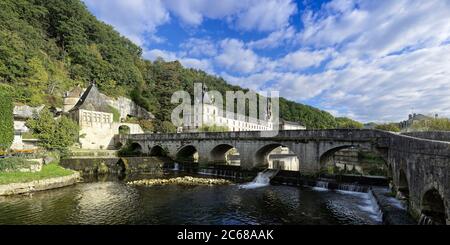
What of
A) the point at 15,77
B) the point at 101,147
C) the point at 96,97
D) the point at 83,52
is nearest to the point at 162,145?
the point at 101,147

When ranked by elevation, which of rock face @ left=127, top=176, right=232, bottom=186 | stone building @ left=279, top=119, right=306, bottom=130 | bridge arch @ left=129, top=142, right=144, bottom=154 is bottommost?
rock face @ left=127, top=176, right=232, bottom=186

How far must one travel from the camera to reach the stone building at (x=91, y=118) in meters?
50.2

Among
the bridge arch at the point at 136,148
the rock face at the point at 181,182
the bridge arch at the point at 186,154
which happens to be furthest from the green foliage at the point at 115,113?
the rock face at the point at 181,182

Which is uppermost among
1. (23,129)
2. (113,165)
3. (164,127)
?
(164,127)

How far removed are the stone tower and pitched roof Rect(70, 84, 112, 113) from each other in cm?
165

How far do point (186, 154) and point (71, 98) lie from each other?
88.6 ft

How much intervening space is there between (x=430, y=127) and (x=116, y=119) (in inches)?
2533

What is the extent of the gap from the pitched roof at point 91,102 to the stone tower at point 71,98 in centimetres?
165

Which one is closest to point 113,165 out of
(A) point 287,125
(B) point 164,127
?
(B) point 164,127

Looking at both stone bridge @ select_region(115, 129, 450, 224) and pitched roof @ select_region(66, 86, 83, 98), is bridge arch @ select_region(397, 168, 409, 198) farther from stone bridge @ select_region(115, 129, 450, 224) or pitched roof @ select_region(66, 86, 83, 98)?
pitched roof @ select_region(66, 86, 83, 98)

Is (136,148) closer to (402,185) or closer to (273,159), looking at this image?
(273,159)

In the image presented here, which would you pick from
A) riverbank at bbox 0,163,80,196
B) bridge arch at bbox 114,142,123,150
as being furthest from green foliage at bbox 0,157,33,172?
bridge arch at bbox 114,142,123,150

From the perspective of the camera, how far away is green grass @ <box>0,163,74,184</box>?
22906mm

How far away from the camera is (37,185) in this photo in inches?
954
